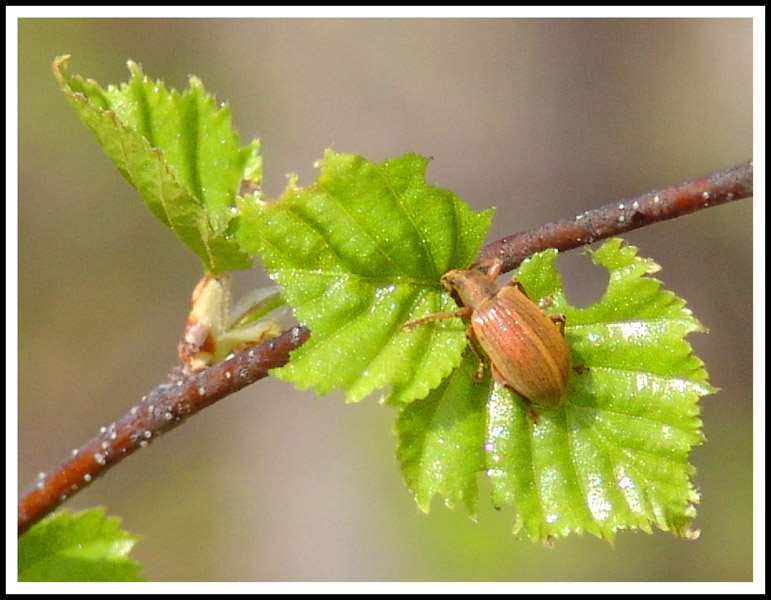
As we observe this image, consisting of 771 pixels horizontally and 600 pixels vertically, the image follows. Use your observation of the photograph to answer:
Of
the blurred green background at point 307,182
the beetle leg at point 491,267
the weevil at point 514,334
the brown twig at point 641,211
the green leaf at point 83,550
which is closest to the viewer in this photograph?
the brown twig at point 641,211

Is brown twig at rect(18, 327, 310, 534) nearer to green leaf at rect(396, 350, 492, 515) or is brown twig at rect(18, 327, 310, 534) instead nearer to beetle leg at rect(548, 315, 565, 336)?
green leaf at rect(396, 350, 492, 515)

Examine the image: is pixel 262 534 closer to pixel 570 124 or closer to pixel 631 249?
pixel 570 124

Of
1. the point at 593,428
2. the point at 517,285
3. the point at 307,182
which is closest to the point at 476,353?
the point at 517,285

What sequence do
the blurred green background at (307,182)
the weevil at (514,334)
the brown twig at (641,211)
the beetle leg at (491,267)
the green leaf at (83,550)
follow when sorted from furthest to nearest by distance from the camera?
the blurred green background at (307,182) < the green leaf at (83,550) < the beetle leg at (491,267) < the weevil at (514,334) < the brown twig at (641,211)

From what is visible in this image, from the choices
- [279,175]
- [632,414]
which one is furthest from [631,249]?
[279,175]

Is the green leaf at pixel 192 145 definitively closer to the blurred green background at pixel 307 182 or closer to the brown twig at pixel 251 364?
the brown twig at pixel 251 364

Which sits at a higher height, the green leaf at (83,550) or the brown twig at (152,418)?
the brown twig at (152,418)

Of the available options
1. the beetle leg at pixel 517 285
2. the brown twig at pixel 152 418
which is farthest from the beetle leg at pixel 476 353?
the brown twig at pixel 152 418
